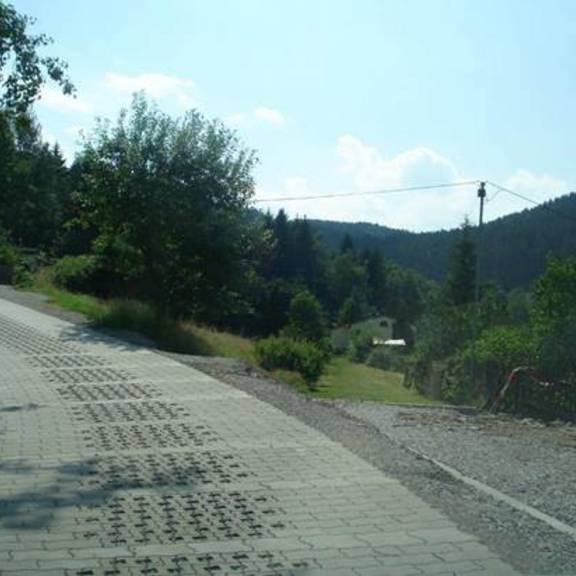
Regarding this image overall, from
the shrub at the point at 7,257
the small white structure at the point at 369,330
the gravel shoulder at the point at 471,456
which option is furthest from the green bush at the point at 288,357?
the small white structure at the point at 369,330

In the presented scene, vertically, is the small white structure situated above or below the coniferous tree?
below

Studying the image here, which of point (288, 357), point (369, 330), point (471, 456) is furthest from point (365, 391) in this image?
point (369, 330)

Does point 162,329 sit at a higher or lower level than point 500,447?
higher

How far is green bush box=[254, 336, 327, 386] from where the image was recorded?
2536cm

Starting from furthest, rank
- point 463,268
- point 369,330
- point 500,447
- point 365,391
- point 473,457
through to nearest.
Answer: point 369,330
point 463,268
point 365,391
point 500,447
point 473,457

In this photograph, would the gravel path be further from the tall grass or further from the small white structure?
the small white structure

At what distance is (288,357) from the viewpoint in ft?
84.8

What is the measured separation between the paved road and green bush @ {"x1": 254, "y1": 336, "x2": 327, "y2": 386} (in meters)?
12.5

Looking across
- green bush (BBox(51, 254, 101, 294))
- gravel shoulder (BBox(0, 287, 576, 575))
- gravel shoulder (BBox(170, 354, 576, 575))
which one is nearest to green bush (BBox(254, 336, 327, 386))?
gravel shoulder (BBox(170, 354, 576, 575))

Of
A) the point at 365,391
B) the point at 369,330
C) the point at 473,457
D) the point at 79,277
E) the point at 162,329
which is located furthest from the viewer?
the point at 369,330

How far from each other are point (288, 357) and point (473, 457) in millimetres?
14955

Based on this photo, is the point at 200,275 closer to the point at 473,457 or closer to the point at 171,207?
the point at 171,207

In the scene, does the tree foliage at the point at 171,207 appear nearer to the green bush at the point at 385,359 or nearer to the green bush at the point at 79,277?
the green bush at the point at 79,277

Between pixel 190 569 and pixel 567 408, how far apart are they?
14533 millimetres
